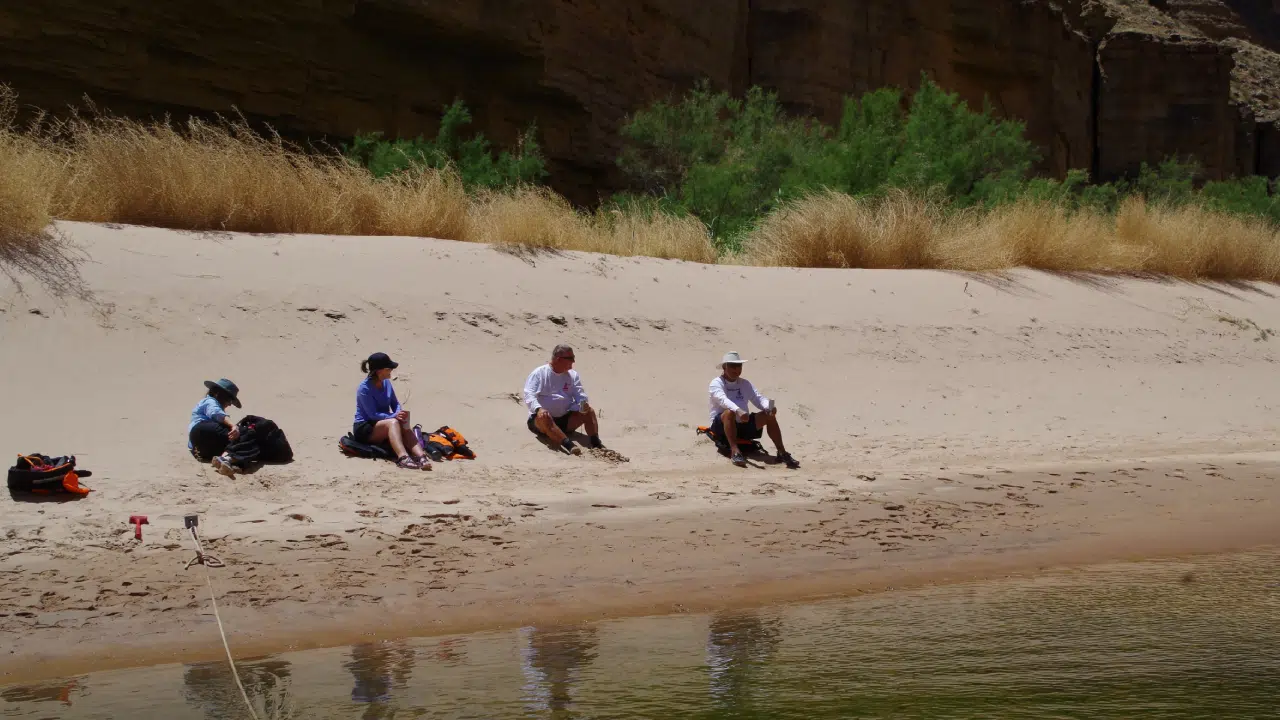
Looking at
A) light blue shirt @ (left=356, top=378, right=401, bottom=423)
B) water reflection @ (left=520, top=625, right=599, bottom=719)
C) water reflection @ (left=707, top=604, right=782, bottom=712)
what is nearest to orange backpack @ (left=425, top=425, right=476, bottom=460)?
light blue shirt @ (left=356, top=378, right=401, bottom=423)

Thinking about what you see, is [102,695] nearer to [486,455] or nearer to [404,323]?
[486,455]

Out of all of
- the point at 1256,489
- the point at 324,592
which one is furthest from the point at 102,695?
the point at 1256,489

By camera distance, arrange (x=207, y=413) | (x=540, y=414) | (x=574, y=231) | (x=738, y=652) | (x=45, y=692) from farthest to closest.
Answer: (x=574, y=231) < (x=540, y=414) < (x=207, y=413) < (x=738, y=652) < (x=45, y=692)

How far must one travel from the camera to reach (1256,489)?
1038cm

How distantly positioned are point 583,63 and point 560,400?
1291cm

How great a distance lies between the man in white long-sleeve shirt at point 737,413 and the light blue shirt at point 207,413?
12.5 ft

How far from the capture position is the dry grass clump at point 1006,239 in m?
15.8

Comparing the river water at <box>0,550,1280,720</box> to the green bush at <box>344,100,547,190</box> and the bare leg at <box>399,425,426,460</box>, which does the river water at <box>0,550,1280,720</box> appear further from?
the green bush at <box>344,100,547,190</box>

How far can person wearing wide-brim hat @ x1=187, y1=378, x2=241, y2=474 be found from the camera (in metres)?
8.48

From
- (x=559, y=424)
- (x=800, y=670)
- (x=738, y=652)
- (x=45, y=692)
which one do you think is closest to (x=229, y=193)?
(x=559, y=424)

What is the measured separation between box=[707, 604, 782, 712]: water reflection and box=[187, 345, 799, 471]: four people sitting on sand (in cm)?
303

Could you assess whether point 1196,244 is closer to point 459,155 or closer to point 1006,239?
point 1006,239

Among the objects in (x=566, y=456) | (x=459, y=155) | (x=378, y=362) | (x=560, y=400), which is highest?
(x=459, y=155)

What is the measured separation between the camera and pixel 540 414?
9914 millimetres
